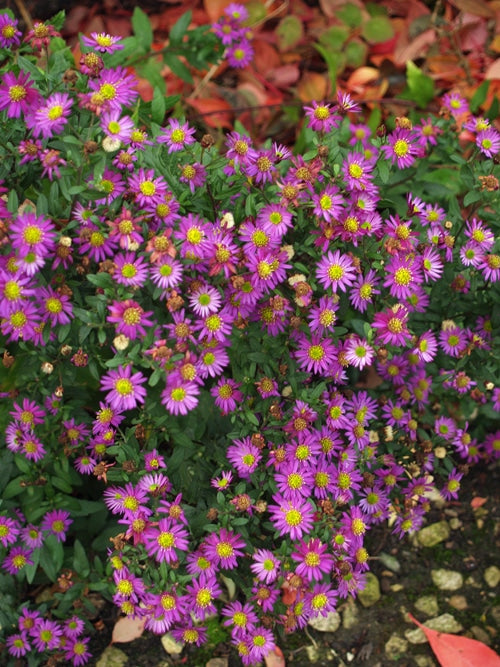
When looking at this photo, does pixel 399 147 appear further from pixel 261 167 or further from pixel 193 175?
pixel 193 175

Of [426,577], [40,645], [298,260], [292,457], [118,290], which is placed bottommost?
[426,577]

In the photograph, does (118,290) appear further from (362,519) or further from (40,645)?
(40,645)

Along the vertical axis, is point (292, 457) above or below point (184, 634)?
above

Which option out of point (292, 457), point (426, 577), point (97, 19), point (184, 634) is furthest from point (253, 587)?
point (97, 19)

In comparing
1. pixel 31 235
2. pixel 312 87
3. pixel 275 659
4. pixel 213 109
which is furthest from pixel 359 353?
pixel 312 87

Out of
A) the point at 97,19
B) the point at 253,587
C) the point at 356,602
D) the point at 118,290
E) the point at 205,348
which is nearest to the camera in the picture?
the point at 118,290
